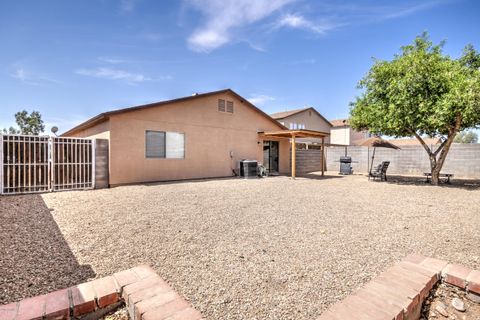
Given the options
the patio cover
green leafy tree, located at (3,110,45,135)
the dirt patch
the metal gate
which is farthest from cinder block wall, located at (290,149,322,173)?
green leafy tree, located at (3,110,45,135)

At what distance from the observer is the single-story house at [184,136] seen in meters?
9.95

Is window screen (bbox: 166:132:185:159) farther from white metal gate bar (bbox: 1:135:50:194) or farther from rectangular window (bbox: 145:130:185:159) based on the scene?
white metal gate bar (bbox: 1:135:50:194)

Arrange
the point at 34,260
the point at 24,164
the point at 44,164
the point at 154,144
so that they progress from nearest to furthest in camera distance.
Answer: the point at 34,260 < the point at 24,164 < the point at 44,164 < the point at 154,144

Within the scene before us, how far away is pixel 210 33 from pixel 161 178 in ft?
22.6

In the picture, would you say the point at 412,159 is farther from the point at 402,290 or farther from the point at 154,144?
the point at 402,290

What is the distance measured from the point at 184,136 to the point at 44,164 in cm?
548

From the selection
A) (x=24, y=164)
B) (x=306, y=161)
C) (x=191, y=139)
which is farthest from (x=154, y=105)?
(x=306, y=161)

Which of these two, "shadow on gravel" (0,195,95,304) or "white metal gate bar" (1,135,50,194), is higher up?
"white metal gate bar" (1,135,50,194)

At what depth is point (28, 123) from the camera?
4047 cm

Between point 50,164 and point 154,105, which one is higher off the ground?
point 154,105

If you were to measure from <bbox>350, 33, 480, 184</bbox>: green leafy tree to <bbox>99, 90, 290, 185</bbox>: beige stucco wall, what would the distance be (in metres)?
6.08

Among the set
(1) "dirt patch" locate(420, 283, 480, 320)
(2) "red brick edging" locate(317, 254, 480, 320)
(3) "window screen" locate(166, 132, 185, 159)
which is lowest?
(1) "dirt patch" locate(420, 283, 480, 320)

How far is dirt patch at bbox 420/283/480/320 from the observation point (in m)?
2.03

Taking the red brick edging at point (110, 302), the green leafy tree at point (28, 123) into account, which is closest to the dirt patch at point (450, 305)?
the red brick edging at point (110, 302)
